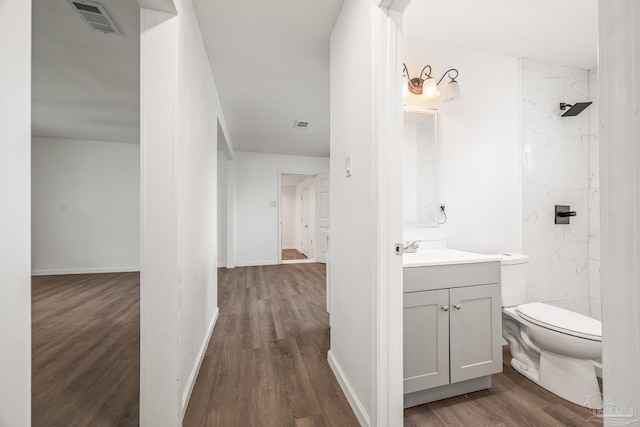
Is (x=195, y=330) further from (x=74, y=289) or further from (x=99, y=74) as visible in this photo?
(x=74, y=289)

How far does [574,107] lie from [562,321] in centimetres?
179

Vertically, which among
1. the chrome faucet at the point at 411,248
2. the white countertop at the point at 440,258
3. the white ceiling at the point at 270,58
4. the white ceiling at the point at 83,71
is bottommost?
the white countertop at the point at 440,258

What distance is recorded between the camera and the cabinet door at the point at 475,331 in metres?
1.49

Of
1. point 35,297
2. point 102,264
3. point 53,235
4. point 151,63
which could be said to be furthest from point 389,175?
point 53,235

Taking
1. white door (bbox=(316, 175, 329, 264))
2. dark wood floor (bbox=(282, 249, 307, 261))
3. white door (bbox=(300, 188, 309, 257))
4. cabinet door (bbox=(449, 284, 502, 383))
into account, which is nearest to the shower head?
cabinet door (bbox=(449, 284, 502, 383))

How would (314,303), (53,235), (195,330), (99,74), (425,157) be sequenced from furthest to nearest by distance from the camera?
1. (53,235)
2. (314,303)
3. (99,74)
4. (425,157)
5. (195,330)

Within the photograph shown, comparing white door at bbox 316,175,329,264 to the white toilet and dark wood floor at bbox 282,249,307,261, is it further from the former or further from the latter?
the white toilet

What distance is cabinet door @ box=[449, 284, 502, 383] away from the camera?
1494 millimetres

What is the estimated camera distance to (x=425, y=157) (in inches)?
79.5

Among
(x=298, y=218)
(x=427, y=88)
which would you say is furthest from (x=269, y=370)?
(x=298, y=218)

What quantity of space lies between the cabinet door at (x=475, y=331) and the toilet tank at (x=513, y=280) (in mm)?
357

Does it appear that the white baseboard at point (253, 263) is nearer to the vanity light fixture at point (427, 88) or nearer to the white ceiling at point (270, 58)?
the white ceiling at point (270, 58)

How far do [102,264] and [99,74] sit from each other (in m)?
3.58

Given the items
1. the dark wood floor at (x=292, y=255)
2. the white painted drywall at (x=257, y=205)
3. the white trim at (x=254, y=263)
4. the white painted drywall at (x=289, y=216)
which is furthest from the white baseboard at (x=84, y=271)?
the white painted drywall at (x=289, y=216)
